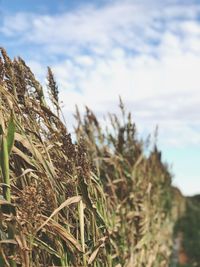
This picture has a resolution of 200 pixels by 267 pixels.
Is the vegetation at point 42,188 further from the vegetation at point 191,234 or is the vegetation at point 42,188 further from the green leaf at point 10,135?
the vegetation at point 191,234

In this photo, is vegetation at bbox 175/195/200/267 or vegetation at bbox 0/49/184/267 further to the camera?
vegetation at bbox 175/195/200/267

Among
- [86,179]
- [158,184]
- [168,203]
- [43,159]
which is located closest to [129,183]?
[158,184]

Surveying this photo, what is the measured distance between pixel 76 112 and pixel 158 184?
2794 millimetres

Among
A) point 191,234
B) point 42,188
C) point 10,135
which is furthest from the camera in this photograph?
point 191,234

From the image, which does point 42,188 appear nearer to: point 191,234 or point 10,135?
point 10,135

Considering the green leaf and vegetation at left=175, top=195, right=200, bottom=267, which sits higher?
vegetation at left=175, top=195, right=200, bottom=267

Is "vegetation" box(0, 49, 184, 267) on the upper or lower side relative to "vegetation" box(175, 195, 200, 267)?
lower

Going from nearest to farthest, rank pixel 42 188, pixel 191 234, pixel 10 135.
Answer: pixel 10 135 < pixel 42 188 < pixel 191 234

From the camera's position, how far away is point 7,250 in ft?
6.36

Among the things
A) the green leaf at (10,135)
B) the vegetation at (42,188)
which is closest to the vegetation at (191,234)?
the vegetation at (42,188)

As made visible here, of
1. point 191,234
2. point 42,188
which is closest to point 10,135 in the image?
point 42,188

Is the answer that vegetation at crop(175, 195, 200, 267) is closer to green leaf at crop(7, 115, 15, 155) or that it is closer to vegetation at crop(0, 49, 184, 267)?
vegetation at crop(0, 49, 184, 267)

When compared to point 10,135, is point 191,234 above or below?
above

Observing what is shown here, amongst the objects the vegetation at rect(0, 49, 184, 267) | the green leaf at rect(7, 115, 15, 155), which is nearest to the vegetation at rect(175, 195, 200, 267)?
the vegetation at rect(0, 49, 184, 267)
